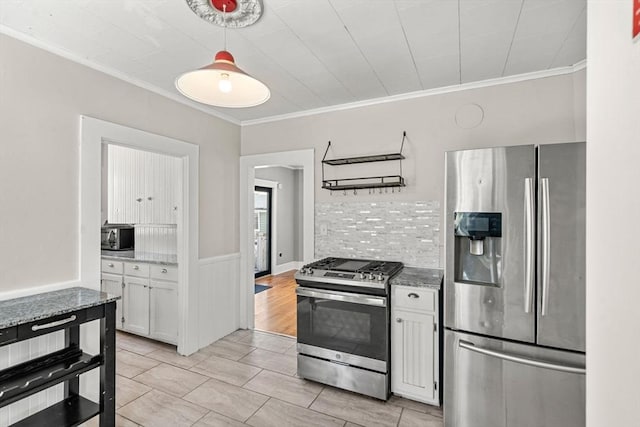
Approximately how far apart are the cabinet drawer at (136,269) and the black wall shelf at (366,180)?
2.15 meters

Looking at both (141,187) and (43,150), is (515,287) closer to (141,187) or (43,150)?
(43,150)

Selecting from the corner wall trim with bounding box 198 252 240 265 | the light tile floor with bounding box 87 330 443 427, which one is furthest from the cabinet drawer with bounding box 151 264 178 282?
the light tile floor with bounding box 87 330 443 427

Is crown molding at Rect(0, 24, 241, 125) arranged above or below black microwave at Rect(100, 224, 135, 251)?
above

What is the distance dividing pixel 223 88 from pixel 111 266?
10.5 ft

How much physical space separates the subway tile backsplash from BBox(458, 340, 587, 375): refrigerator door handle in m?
0.91

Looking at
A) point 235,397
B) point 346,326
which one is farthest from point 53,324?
point 346,326

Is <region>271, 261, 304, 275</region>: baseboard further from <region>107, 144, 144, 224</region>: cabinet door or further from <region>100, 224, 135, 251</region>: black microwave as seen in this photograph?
<region>107, 144, 144, 224</region>: cabinet door

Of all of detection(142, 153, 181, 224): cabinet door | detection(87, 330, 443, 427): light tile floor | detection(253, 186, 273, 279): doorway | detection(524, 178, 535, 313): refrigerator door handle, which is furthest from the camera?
detection(253, 186, 273, 279): doorway

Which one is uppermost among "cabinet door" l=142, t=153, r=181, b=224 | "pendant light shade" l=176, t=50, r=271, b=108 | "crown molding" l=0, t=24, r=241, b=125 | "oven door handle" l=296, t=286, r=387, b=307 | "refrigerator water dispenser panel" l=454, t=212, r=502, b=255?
"crown molding" l=0, t=24, r=241, b=125

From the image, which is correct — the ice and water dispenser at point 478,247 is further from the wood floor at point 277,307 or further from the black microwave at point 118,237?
the black microwave at point 118,237

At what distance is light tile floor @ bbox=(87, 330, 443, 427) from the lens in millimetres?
2168

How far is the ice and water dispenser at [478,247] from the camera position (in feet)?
6.33

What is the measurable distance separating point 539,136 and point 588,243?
217 cm

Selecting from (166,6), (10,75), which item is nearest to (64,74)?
(10,75)
